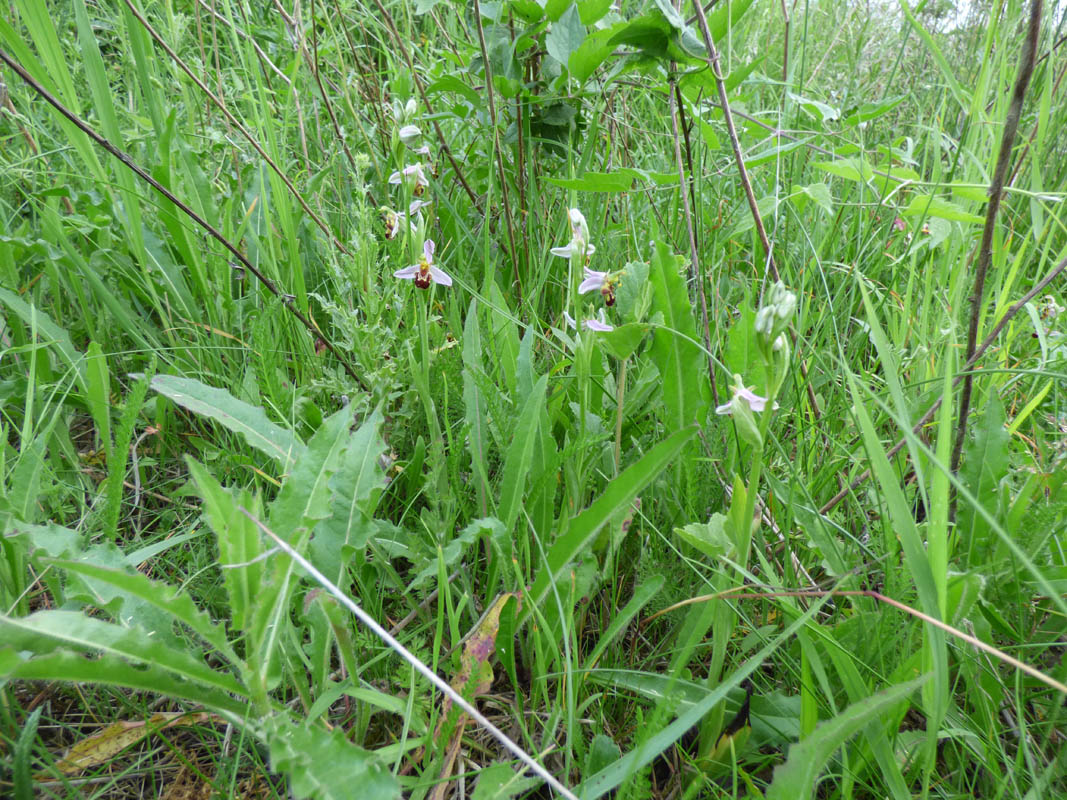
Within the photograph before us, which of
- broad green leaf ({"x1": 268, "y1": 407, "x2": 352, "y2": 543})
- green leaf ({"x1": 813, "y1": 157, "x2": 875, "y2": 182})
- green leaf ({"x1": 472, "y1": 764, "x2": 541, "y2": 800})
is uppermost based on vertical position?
green leaf ({"x1": 813, "y1": 157, "x2": 875, "y2": 182})

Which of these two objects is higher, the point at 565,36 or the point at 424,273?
the point at 565,36

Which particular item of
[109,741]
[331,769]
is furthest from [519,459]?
[109,741]

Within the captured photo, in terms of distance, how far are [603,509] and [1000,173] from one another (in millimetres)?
747

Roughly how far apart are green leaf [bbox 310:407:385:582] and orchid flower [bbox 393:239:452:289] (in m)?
0.40

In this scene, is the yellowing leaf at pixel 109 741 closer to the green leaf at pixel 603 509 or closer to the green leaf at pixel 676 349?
the green leaf at pixel 603 509

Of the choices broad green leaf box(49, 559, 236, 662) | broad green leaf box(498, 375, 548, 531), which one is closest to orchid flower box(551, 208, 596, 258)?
broad green leaf box(498, 375, 548, 531)

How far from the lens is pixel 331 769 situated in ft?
2.31

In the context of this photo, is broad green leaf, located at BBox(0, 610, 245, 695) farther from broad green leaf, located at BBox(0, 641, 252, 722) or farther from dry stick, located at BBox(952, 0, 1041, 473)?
dry stick, located at BBox(952, 0, 1041, 473)

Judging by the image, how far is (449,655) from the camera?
1019mm

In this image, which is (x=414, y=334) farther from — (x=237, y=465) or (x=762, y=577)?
(x=762, y=577)

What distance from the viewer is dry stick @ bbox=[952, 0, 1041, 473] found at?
900 mm

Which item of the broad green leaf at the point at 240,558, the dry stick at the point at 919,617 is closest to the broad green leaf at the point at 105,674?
the broad green leaf at the point at 240,558

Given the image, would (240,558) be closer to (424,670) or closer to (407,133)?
(424,670)

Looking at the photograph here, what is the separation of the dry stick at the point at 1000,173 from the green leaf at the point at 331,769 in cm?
93
